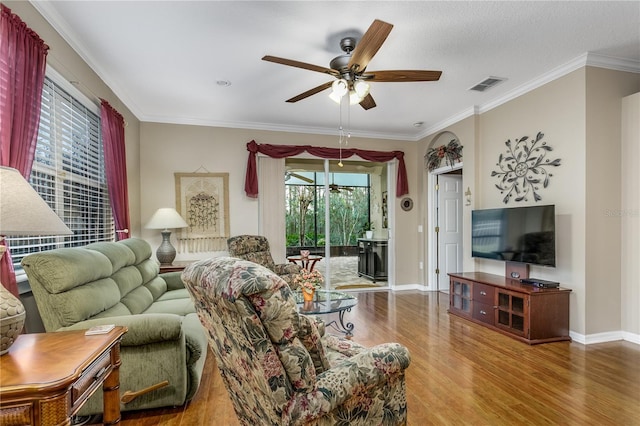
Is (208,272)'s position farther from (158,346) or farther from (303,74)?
(303,74)

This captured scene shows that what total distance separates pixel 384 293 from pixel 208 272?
15.8 feet

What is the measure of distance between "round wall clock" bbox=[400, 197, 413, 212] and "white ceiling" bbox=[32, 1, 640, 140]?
6.50ft

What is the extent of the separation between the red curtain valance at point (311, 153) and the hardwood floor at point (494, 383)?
2666 millimetres

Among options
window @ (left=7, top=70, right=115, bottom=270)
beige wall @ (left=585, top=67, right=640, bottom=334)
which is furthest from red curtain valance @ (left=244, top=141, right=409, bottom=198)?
beige wall @ (left=585, top=67, right=640, bottom=334)

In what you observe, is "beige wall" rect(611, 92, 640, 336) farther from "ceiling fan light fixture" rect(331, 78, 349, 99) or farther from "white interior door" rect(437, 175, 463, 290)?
"ceiling fan light fixture" rect(331, 78, 349, 99)

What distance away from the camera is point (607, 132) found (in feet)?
10.8

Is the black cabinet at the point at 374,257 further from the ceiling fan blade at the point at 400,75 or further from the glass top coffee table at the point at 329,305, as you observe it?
the ceiling fan blade at the point at 400,75

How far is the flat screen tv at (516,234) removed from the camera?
3.37m

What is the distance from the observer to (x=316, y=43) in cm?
283

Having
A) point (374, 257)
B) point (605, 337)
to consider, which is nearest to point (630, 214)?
point (605, 337)

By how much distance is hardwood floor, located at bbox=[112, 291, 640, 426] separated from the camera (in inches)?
81.2

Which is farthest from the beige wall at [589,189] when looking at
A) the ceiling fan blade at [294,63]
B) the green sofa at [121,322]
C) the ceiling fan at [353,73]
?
the green sofa at [121,322]

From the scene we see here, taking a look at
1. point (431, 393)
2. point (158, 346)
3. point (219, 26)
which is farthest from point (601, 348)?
point (219, 26)

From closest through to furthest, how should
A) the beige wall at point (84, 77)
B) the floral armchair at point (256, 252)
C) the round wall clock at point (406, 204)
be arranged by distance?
the beige wall at point (84, 77) → the floral armchair at point (256, 252) → the round wall clock at point (406, 204)
